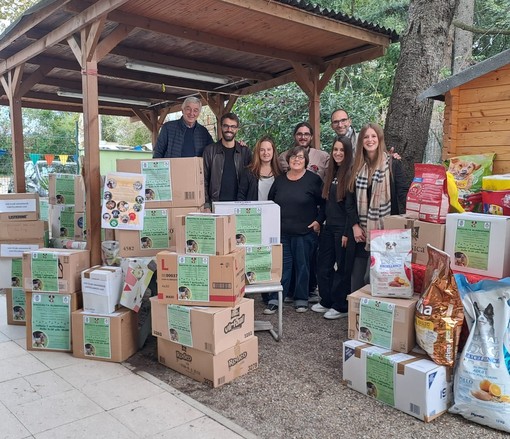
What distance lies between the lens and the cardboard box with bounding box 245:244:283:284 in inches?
144

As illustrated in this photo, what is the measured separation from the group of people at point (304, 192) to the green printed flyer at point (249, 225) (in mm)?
563

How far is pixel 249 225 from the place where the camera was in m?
3.68

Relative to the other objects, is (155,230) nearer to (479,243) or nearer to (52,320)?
(52,320)

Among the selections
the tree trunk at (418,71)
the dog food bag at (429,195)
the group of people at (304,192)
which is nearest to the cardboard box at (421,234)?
the dog food bag at (429,195)

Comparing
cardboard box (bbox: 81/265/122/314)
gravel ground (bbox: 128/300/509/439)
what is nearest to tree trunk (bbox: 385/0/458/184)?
gravel ground (bbox: 128/300/509/439)

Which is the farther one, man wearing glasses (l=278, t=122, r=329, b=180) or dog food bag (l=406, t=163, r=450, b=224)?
man wearing glasses (l=278, t=122, r=329, b=180)

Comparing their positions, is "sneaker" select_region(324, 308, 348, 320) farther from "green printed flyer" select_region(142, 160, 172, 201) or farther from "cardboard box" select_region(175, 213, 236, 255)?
"green printed flyer" select_region(142, 160, 172, 201)

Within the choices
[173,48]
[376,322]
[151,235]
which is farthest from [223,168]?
[376,322]

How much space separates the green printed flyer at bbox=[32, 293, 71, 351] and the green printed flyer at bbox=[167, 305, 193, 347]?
911mm

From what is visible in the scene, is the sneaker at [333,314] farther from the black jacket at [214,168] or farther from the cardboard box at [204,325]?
the black jacket at [214,168]

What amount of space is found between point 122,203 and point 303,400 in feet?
6.60

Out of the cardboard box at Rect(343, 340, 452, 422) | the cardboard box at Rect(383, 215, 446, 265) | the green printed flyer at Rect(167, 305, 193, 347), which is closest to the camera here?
the cardboard box at Rect(343, 340, 452, 422)

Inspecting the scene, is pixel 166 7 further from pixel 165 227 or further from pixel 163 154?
pixel 165 227

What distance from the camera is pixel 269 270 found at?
372 cm
